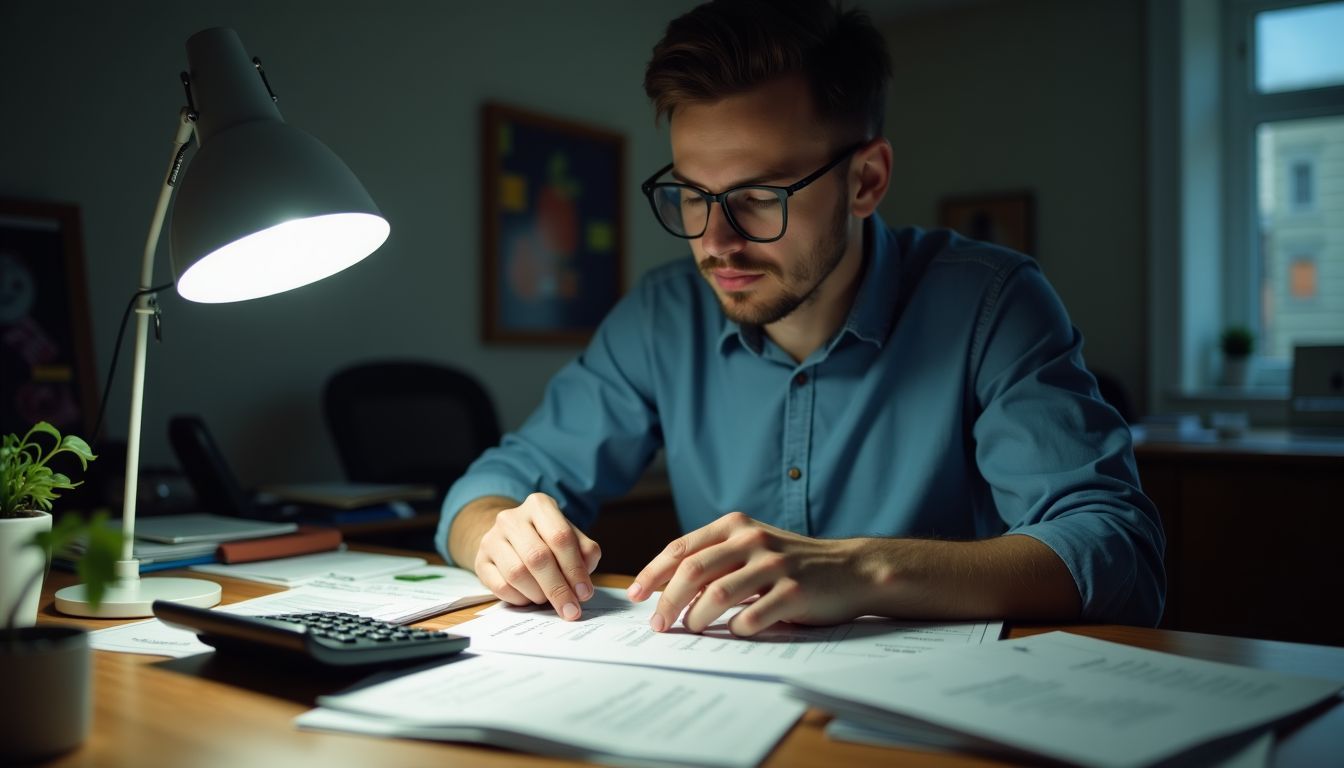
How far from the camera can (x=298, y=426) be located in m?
2.54

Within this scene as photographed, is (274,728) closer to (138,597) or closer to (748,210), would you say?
(138,597)

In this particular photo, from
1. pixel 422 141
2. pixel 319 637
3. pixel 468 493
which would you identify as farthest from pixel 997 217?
pixel 319 637

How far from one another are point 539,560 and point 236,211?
1.35 feet

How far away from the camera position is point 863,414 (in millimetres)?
1365

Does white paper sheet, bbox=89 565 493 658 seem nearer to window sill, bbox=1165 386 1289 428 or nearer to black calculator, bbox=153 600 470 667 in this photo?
black calculator, bbox=153 600 470 667

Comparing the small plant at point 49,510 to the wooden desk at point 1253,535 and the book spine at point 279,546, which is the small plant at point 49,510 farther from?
the wooden desk at point 1253,535

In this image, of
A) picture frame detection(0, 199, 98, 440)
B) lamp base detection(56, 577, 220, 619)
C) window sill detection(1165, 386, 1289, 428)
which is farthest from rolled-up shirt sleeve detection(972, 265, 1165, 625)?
window sill detection(1165, 386, 1289, 428)

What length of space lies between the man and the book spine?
225mm

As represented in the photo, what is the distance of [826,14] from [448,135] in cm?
175

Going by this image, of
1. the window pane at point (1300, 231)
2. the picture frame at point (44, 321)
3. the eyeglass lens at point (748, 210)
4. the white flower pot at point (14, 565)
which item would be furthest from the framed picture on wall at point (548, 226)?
the window pane at point (1300, 231)

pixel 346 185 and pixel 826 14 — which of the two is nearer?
pixel 346 185

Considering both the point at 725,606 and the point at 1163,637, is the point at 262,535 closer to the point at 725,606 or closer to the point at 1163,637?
the point at 725,606

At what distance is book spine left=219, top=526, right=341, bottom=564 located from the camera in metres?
1.29

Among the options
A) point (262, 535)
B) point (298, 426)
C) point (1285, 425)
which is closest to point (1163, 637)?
point (262, 535)
